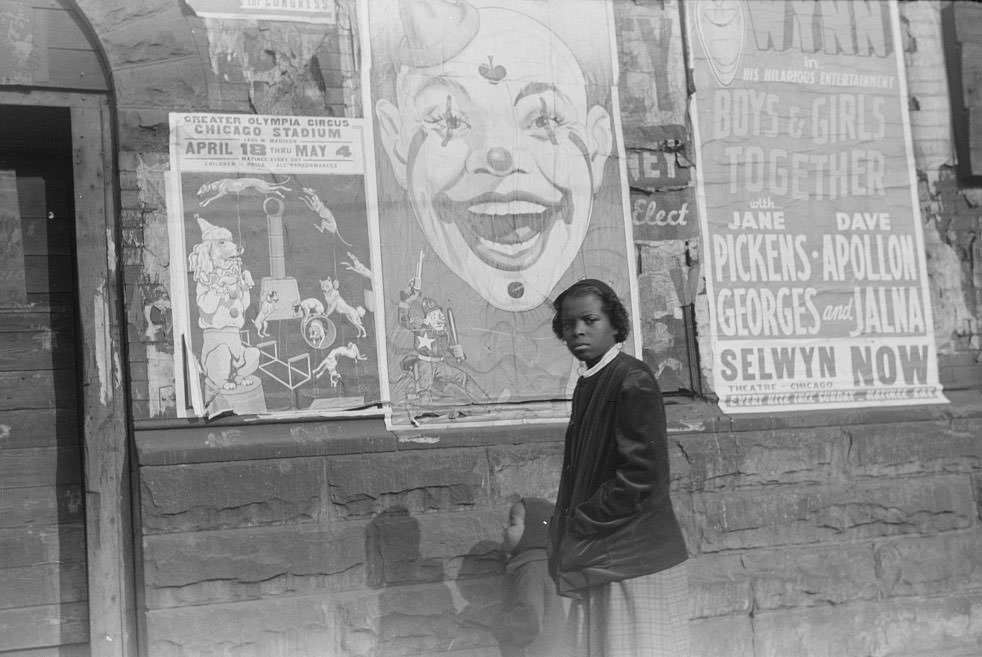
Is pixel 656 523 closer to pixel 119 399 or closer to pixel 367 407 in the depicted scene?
pixel 367 407

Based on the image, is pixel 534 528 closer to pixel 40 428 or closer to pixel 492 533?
pixel 492 533

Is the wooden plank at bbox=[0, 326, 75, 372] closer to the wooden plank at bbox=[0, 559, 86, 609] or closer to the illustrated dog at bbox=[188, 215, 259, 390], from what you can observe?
the illustrated dog at bbox=[188, 215, 259, 390]

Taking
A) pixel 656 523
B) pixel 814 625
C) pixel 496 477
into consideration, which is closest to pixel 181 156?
pixel 496 477

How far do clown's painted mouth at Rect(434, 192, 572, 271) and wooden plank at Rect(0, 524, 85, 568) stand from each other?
233 centimetres

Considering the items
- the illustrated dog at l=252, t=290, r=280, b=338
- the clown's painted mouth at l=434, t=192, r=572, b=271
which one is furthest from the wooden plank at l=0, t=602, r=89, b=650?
the clown's painted mouth at l=434, t=192, r=572, b=271

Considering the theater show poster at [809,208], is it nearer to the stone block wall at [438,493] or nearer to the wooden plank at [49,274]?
the stone block wall at [438,493]

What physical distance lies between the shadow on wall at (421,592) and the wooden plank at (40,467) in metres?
1.47

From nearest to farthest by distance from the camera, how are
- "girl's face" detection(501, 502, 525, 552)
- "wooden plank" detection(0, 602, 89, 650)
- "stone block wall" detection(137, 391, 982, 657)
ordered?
"girl's face" detection(501, 502, 525, 552)
"stone block wall" detection(137, 391, 982, 657)
"wooden plank" detection(0, 602, 89, 650)

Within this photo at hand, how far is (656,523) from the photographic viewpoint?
164 inches

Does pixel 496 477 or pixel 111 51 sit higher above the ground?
pixel 111 51

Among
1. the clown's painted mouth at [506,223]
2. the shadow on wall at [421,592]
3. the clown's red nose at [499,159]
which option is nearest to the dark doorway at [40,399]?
the shadow on wall at [421,592]

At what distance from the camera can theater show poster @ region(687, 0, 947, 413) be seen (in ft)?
21.0

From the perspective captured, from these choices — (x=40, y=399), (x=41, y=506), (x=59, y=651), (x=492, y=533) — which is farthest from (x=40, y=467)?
(x=492, y=533)

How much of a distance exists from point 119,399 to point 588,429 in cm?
229
